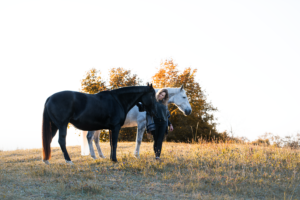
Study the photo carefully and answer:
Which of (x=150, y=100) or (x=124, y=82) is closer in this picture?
(x=150, y=100)

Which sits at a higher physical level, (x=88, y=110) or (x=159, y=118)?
(x=88, y=110)

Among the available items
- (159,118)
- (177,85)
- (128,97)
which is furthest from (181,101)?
(177,85)

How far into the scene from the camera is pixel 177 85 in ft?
82.8

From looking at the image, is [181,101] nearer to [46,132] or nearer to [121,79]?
[46,132]

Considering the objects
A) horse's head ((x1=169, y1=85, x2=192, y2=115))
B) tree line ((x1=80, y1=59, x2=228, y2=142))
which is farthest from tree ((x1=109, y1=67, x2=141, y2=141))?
horse's head ((x1=169, y1=85, x2=192, y2=115))

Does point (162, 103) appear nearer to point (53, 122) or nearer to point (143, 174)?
point (143, 174)

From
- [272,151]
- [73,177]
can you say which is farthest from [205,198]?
[272,151]

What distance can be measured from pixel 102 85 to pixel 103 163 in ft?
61.9

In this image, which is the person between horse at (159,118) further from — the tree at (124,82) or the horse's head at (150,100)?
the tree at (124,82)

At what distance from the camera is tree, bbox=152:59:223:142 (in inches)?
979

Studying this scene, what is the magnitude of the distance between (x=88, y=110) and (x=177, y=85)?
Answer: 18.7 meters

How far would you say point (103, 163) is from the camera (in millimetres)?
7801

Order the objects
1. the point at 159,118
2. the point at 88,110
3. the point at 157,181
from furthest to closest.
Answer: the point at 159,118, the point at 88,110, the point at 157,181

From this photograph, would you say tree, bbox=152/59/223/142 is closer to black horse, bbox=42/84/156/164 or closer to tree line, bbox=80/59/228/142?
tree line, bbox=80/59/228/142
